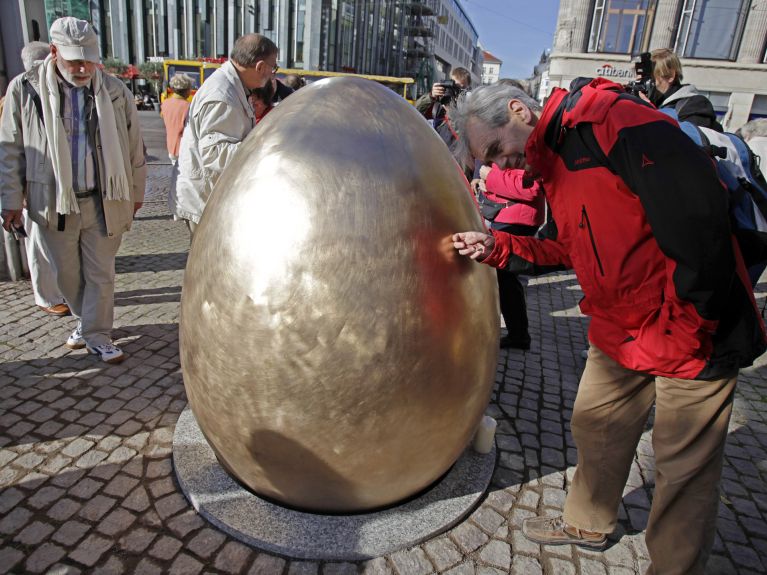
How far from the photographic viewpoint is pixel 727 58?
2517 centimetres

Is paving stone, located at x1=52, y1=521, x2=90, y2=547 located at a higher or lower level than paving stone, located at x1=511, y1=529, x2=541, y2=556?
lower

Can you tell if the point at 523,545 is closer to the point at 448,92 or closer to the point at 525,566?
the point at 525,566

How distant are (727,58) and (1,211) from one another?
100 ft

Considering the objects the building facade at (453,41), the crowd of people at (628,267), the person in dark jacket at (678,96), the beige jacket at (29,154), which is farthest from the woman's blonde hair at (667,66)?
the building facade at (453,41)

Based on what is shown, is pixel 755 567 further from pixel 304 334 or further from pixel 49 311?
pixel 49 311

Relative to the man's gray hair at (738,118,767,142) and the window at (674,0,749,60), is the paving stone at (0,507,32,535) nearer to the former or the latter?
the man's gray hair at (738,118,767,142)

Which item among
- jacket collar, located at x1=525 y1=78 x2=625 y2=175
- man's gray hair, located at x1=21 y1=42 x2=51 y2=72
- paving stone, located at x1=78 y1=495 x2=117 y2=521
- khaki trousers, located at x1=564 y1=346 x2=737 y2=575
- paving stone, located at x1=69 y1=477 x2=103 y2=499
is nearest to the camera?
jacket collar, located at x1=525 y1=78 x2=625 y2=175

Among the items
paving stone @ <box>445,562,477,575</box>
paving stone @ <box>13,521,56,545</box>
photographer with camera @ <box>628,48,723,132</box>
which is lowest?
paving stone @ <box>13,521,56,545</box>

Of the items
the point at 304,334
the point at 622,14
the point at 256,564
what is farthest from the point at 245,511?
the point at 622,14

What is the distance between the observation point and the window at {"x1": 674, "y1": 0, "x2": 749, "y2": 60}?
79.8 ft

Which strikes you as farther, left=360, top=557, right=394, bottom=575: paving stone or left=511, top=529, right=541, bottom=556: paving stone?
left=511, top=529, right=541, bottom=556: paving stone

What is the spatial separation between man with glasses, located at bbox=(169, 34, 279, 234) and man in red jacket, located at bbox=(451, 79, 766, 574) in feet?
6.62

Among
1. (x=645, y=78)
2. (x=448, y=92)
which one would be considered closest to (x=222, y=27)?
(x=448, y=92)

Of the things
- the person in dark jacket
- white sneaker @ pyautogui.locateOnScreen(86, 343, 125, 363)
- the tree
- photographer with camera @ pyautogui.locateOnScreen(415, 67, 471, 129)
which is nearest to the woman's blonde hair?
the person in dark jacket
